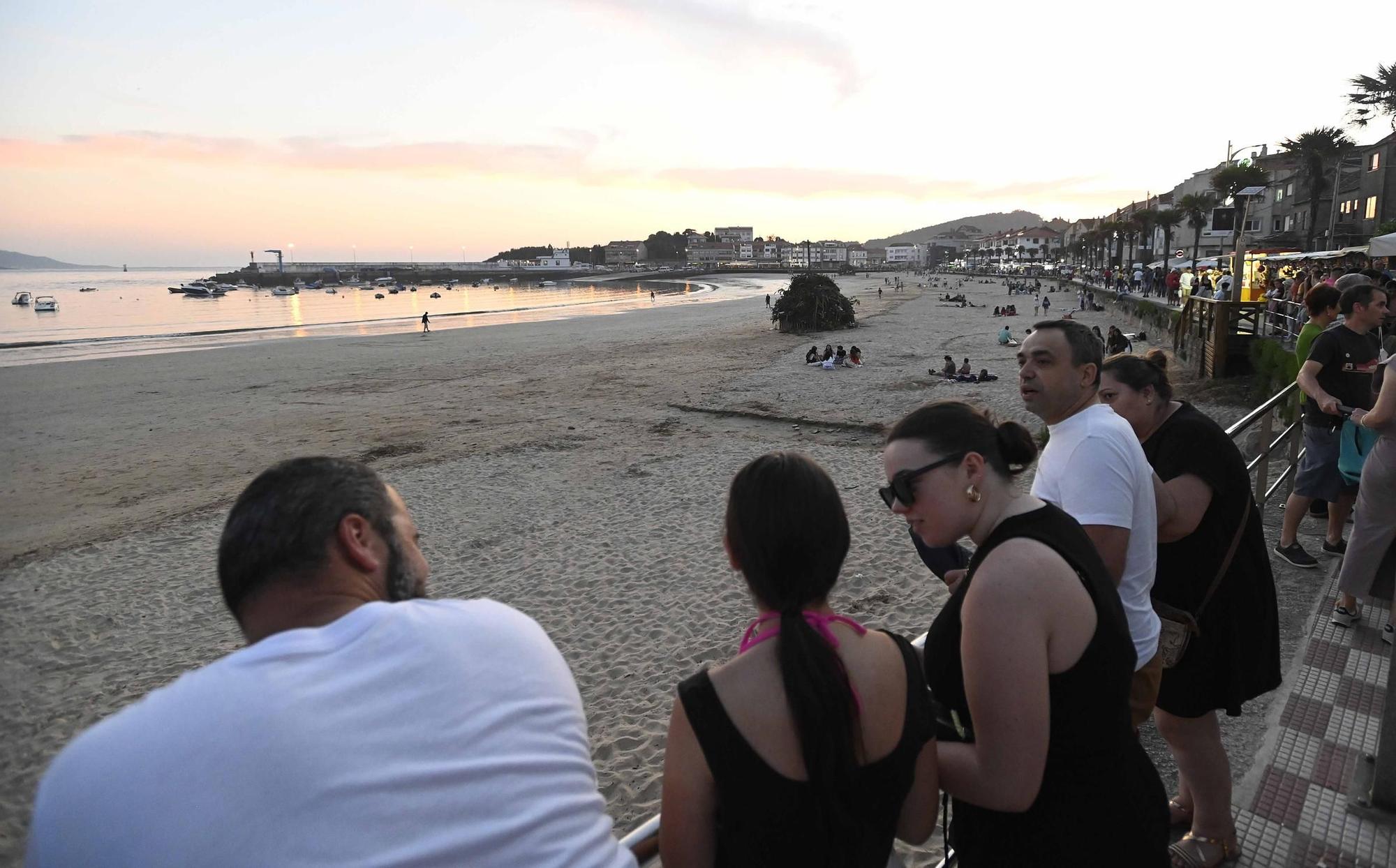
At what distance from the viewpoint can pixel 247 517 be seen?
1.31 metres

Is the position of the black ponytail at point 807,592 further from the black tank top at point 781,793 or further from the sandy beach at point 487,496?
the sandy beach at point 487,496

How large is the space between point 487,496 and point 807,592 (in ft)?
29.6

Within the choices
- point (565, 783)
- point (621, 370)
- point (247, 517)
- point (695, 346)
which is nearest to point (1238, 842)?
point (565, 783)

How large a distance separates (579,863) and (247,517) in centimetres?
81

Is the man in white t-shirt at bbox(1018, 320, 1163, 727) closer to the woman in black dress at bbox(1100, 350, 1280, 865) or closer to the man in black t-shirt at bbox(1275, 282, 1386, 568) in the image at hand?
the woman in black dress at bbox(1100, 350, 1280, 865)

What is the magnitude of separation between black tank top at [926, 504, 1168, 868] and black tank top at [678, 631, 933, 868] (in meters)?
0.26

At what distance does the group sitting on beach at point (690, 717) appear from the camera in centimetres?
100

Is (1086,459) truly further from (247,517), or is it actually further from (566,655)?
(566,655)

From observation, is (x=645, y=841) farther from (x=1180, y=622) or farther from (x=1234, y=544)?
(x=1234, y=544)

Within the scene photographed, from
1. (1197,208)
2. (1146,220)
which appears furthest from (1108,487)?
(1146,220)

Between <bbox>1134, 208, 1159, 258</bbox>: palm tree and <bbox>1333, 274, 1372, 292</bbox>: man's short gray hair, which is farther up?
<bbox>1134, 208, 1159, 258</bbox>: palm tree

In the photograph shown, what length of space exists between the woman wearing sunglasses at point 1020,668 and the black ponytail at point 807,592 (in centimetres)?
32

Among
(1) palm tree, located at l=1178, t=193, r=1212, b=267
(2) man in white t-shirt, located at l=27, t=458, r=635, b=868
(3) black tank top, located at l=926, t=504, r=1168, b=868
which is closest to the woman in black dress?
(3) black tank top, located at l=926, t=504, r=1168, b=868

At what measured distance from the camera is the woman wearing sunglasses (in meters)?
1.45
